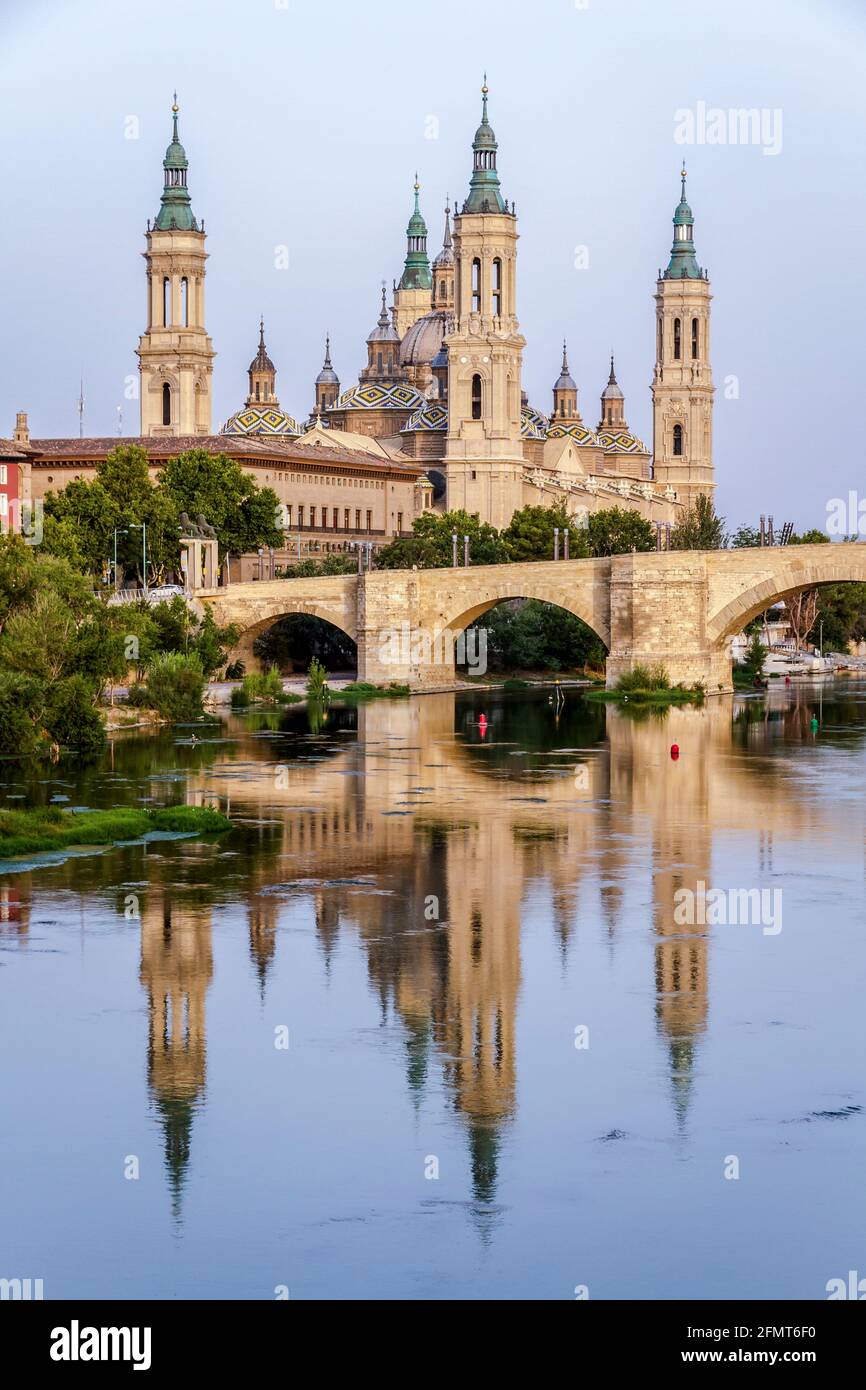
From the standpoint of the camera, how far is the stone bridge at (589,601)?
195 ft

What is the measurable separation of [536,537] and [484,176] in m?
18.8

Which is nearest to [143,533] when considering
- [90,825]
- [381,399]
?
[90,825]

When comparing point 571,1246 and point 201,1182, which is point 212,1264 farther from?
point 571,1246

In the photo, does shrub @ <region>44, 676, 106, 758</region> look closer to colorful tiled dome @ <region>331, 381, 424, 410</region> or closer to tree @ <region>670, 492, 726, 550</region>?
tree @ <region>670, 492, 726, 550</region>

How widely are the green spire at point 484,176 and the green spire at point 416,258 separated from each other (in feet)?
124

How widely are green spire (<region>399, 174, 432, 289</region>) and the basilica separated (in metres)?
4.80

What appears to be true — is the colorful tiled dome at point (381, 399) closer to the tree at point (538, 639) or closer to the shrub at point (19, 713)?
the tree at point (538, 639)

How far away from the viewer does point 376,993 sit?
19.9 meters

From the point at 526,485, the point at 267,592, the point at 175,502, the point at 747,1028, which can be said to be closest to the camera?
the point at 747,1028

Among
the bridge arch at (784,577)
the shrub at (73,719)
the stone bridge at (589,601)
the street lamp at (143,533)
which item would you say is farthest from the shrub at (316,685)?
the shrub at (73,719)

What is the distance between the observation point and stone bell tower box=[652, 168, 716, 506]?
122 meters

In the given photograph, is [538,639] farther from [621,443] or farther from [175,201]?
[621,443]
